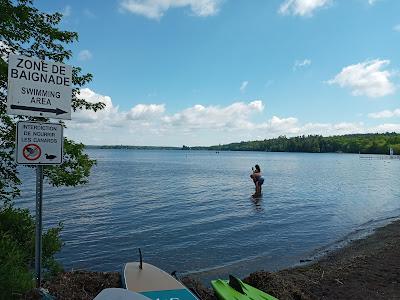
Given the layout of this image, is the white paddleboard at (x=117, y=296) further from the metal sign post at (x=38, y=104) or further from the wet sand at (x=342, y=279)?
the wet sand at (x=342, y=279)

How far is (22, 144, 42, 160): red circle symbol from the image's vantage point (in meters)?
4.62

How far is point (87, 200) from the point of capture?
94.4 ft

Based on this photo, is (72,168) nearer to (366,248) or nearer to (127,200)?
(366,248)

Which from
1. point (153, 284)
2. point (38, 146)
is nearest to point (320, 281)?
point (153, 284)

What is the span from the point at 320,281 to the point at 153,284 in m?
5.31

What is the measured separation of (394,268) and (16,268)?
10410mm

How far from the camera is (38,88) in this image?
183 inches

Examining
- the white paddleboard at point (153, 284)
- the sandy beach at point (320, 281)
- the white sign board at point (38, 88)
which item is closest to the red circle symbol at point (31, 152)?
the white sign board at point (38, 88)

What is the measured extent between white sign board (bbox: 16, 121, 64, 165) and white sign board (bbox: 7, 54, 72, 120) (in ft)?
0.54

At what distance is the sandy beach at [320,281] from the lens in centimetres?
634

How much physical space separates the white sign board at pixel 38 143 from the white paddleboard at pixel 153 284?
9.59 feet

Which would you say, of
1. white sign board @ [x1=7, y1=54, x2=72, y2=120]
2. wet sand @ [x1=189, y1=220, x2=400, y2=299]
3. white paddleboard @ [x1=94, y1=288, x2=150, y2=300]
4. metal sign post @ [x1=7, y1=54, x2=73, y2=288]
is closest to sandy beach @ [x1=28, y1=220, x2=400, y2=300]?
wet sand @ [x1=189, y1=220, x2=400, y2=299]

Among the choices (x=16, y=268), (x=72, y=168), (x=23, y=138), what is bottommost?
(x=16, y=268)

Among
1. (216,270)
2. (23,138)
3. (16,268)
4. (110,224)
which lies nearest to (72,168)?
(16,268)
